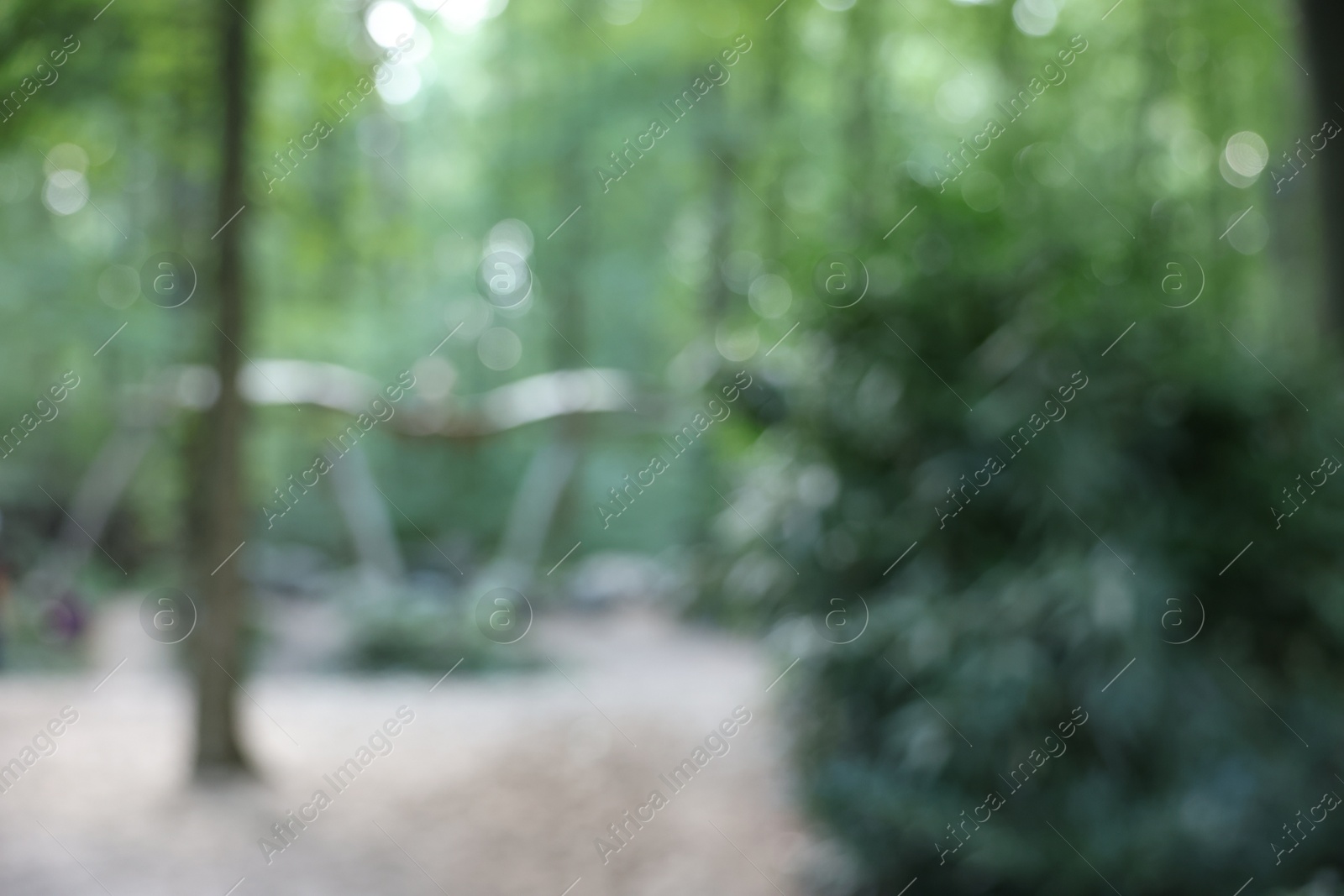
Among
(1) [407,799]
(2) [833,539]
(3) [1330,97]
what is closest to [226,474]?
(1) [407,799]

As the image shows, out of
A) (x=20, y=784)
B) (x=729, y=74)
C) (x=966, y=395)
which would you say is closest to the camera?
(x=966, y=395)

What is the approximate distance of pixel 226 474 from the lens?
14.1ft

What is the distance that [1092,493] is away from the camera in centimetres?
280

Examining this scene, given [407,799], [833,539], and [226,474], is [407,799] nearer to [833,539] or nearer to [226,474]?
[226,474]

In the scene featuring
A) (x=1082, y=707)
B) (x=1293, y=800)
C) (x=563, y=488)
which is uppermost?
(x=563, y=488)

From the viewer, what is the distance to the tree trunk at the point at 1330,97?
132 inches

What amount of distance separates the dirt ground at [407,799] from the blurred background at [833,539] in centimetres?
3

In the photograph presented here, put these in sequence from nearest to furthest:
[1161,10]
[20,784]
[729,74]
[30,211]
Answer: [20,784] → [1161,10] → [30,211] → [729,74]

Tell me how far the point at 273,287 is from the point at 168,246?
202 inches

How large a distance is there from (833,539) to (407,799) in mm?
2169

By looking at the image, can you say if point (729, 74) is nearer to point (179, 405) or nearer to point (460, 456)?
point (460, 456)

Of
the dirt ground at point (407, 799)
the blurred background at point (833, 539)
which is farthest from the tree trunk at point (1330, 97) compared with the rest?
the dirt ground at point (407, 799)

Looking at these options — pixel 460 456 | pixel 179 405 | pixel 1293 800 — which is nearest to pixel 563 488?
pixel 460 456

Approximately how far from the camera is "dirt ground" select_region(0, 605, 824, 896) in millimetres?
3252
